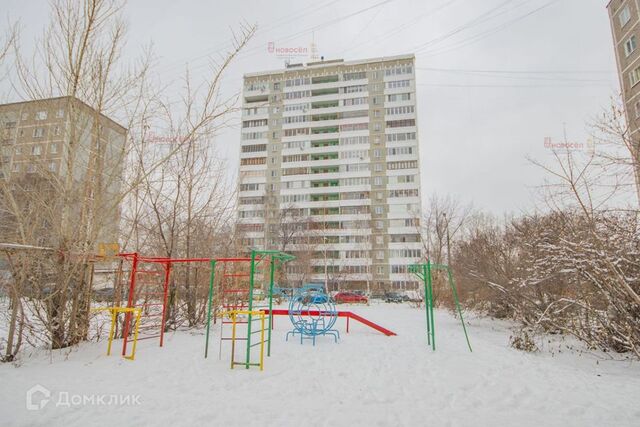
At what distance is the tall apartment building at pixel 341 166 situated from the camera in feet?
138

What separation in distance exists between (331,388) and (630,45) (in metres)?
30.5

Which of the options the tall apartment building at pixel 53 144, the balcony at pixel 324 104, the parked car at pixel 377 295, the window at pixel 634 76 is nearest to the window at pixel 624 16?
the window at pixel 634 76

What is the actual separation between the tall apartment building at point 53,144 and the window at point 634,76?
30.3m

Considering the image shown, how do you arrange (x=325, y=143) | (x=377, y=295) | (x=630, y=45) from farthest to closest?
(x=325, y=143)
(x=377, y=295)
(x=630, y=45)

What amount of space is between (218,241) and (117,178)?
4.77 metres

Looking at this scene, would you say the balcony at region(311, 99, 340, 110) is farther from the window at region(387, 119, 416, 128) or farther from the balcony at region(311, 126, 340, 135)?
the window at region(387, 119, 416, 128)

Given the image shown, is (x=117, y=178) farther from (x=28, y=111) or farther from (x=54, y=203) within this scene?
(x=28, y=111)

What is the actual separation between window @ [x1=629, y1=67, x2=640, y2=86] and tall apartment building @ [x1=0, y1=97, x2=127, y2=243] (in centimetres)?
3032

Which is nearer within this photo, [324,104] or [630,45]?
[630,45]

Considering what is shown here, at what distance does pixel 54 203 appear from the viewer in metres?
6.42

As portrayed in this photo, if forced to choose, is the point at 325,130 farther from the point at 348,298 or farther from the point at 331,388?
the point at 331,388

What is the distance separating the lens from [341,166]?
46594mm

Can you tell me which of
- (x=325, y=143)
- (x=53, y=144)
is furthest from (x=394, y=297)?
(x=53, y=144)

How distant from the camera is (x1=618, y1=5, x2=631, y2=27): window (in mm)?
22672
